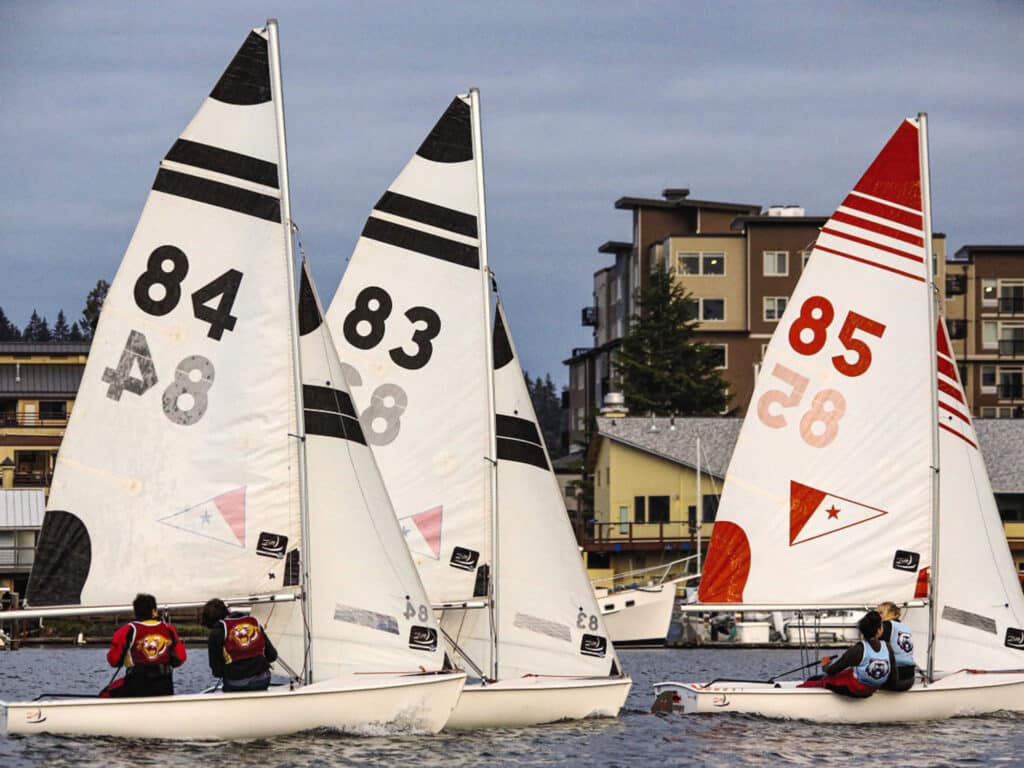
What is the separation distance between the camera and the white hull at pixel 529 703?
2561 cm

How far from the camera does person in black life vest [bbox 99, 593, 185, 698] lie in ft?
72.9

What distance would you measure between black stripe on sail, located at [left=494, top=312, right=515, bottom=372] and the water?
5406mm

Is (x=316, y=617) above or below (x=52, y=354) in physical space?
below

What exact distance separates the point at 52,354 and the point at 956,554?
228 ft

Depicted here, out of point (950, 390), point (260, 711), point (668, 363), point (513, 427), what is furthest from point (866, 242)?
point (668, 363)

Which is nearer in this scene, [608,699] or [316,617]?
[316,617]

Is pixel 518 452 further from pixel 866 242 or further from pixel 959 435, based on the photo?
pixel 959 435

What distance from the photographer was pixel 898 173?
27969 mm

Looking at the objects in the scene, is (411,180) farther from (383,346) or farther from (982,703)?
(982,703)

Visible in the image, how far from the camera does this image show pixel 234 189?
931 inches

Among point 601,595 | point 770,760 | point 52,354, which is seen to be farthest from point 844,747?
point 52,354

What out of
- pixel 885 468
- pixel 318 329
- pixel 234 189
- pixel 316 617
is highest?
pixel 234 189

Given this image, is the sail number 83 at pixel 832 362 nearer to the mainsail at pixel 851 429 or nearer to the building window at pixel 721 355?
the mainsail at pixel 851 429

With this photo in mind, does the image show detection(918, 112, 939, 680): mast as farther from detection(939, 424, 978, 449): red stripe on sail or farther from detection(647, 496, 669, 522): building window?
detection(647, 496, 669, 522): building window
